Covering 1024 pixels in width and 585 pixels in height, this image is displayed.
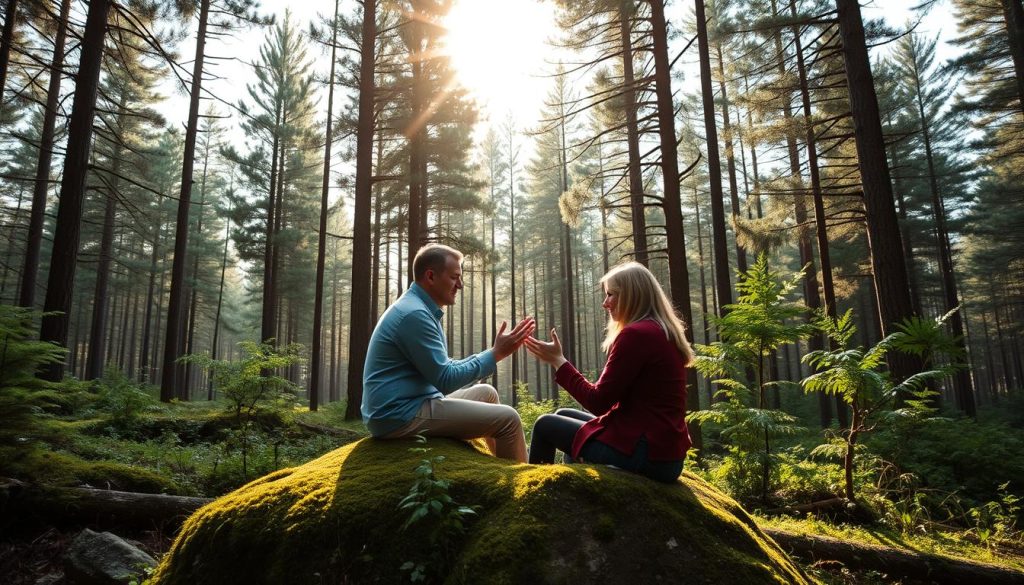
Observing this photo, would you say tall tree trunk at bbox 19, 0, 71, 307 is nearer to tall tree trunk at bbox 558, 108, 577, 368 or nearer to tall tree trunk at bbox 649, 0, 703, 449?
tall tree trunk at bbox 649, 0, 703, 449

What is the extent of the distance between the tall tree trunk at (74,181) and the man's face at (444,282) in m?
8.13

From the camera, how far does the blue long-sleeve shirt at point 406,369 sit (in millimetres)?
3234

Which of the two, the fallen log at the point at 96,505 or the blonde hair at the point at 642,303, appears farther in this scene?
the fallen log at the point at 96,505

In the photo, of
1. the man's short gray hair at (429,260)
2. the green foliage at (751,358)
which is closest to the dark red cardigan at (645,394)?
the man's short gray hair at (429,260)

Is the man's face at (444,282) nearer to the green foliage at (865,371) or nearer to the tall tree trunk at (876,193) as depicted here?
the green foliage at (865,371)

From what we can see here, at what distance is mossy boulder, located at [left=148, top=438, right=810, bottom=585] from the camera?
211cm

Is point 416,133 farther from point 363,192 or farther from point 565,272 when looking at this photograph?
point 565,272

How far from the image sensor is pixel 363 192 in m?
12.3

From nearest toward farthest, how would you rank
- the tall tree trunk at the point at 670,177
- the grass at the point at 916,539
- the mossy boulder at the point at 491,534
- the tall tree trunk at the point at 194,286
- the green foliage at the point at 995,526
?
the mossy boulder at the point at 491,534
the grass at the point at 916,539
the green foliage at the point at 995,526
the tall tree trunk at the point at 670,177
the tall tree trunk at the point at 194,286

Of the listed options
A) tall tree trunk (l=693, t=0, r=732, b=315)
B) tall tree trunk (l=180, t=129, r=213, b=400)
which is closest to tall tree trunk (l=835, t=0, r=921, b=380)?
tall tree trunk (l=693, t=0, r=732, b=315)

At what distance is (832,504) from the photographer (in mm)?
5441

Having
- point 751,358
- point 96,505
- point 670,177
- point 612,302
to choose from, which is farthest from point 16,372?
point 670,177

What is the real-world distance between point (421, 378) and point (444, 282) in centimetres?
73

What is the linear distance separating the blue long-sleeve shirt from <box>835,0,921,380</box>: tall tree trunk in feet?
24.7
